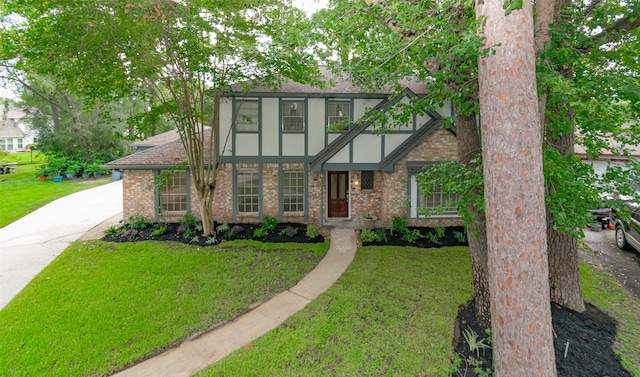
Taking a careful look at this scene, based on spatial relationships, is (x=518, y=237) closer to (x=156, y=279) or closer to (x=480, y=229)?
(x=480, y=229)

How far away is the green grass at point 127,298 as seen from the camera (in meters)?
4.75

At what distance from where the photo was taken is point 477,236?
5094 millimetres

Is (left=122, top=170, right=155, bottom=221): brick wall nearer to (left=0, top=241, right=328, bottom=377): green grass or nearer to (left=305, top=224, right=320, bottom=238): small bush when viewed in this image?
(left=0, top=241, right=328, bottom=377): green grass

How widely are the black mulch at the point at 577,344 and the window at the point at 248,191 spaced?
7901 mm

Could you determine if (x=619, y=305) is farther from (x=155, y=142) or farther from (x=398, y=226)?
(x=155, y=142)

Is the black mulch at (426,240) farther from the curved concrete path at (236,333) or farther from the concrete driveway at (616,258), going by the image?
the concrete driveway at (616,258)

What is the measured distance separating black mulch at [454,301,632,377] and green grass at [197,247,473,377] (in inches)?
9.1

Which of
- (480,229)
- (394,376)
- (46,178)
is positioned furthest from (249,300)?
(46,178)

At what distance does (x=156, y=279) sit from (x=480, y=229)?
6801 mm

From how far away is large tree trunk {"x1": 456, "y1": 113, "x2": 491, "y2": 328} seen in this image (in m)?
5.22

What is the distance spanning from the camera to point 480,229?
5301mm

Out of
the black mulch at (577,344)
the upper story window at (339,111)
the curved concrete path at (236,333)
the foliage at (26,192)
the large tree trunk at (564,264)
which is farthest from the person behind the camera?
the foliage at (26,192)

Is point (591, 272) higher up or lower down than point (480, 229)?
lower down

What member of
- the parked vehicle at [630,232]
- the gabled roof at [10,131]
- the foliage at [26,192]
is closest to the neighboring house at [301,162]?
the parked vehicle at [630,232]
